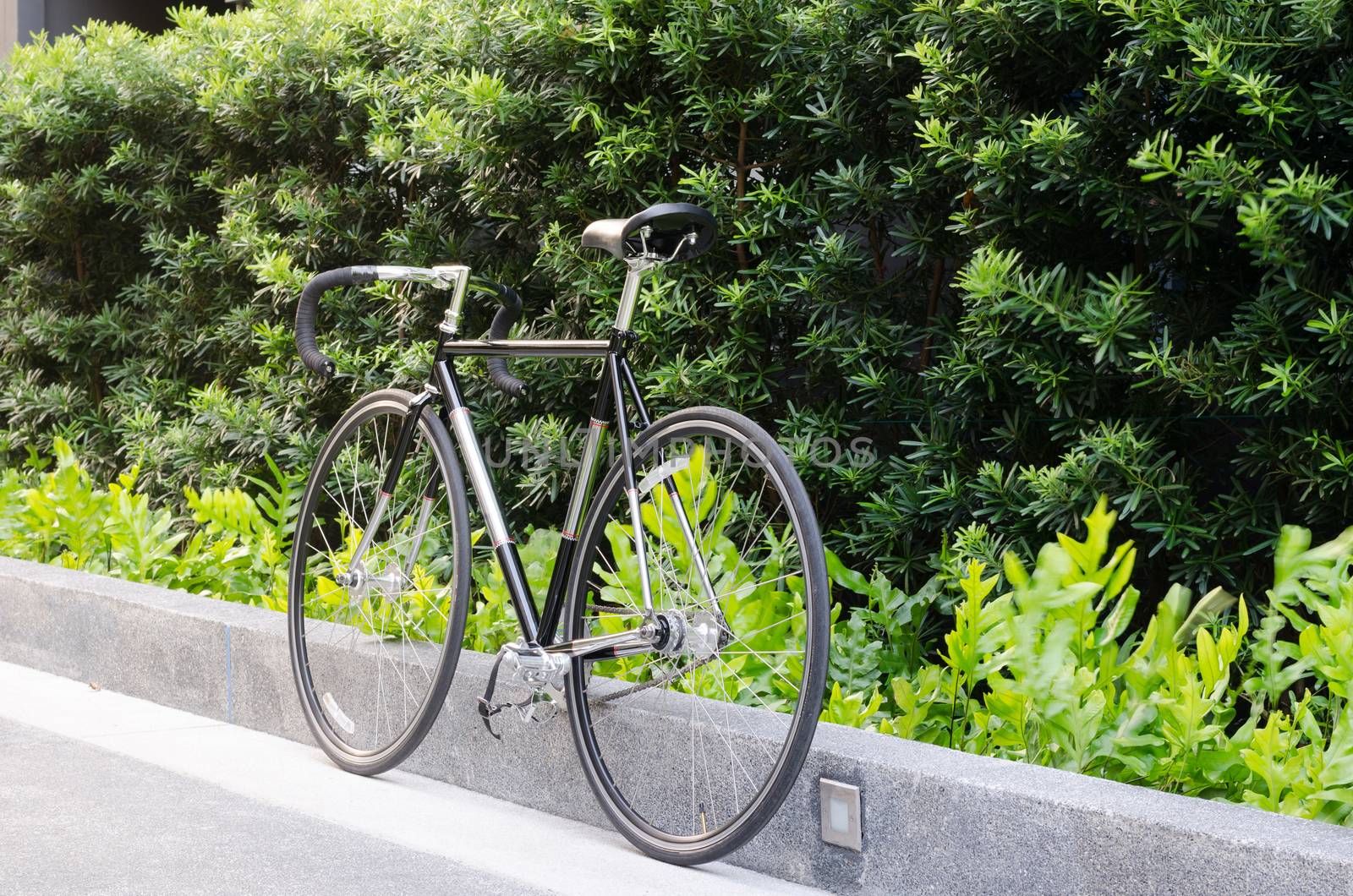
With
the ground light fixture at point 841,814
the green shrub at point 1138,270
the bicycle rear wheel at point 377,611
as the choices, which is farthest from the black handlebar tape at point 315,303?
the ground light fixture at point 841,814

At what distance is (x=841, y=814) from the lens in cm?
285

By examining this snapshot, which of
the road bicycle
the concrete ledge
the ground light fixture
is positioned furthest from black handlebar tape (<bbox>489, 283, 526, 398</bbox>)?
the ground light fixture

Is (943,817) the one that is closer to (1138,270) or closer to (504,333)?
(1138,270)

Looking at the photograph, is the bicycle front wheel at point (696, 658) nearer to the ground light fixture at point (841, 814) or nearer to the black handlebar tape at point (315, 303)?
the ground light fixture at point (841, 814)

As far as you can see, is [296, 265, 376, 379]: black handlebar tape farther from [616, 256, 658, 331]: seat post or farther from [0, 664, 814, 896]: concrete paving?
[0, 664, 814, 896]: concrete paving

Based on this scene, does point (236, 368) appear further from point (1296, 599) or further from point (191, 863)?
point (1296, 599)

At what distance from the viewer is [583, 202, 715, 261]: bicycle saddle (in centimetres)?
312

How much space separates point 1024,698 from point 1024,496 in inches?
29.1

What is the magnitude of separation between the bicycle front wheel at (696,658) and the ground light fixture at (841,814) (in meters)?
0.11

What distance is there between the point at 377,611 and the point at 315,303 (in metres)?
0.92

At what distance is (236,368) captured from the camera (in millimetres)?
5957

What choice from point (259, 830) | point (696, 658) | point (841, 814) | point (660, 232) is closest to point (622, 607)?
point (696, 658)

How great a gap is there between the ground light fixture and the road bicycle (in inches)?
→ 4.7

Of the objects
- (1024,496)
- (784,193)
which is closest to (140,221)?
(784,193)
